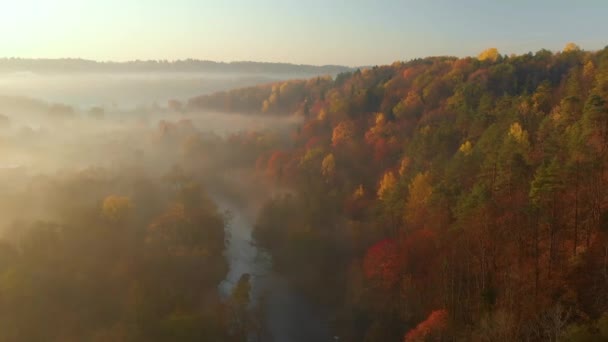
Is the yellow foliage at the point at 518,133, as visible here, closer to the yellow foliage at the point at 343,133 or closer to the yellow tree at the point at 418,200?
the yellow tree at the point at 418,200

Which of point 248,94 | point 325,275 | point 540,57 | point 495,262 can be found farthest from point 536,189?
point 248,94

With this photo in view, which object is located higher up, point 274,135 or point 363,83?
point 363,83

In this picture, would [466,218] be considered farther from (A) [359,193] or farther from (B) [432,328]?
(A) [359,193]

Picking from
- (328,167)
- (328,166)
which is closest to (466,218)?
(328,167)

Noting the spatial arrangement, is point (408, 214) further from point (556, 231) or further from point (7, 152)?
point (7, 152)

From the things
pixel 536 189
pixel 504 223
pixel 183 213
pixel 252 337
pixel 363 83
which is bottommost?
pixel 252 337

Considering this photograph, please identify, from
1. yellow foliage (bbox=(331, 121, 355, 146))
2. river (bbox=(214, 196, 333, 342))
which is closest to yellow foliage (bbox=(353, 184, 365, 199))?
river (bbox=(214, 196, 333, 342))
